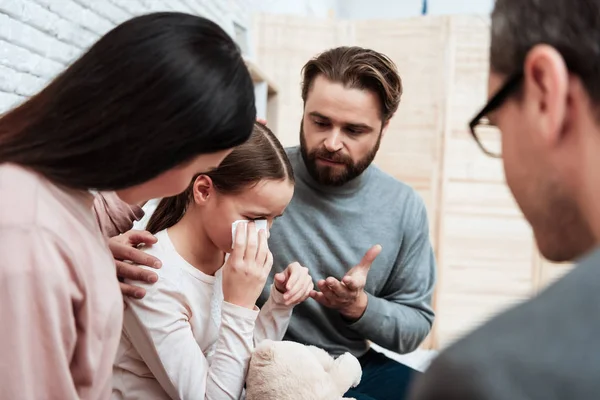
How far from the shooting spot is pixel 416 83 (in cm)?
295

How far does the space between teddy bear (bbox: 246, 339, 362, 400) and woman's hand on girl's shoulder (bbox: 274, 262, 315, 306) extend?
131mm

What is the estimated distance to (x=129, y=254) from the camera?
97 cm

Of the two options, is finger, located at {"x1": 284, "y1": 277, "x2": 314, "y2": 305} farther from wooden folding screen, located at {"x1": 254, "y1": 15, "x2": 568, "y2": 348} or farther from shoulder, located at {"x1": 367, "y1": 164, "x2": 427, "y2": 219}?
wooden folding screen, located at {"x1": 254, "y1": 15, "x2": 568, "y2": 348}

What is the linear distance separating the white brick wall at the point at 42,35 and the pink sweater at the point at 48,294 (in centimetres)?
75

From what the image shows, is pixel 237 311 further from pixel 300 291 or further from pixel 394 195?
pixel 394 195

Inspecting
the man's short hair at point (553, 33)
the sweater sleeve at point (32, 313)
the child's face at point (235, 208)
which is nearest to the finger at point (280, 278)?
the child's face at point (235, 208)

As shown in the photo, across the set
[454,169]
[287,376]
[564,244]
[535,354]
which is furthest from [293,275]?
[454,169]

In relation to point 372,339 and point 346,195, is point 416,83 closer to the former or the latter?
point 346,195

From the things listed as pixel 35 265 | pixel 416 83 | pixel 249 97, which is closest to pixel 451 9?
pixel 416 83

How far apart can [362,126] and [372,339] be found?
486mm

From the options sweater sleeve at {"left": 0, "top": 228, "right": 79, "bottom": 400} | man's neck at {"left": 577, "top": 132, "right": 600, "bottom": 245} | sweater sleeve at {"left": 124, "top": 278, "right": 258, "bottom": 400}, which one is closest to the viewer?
man's neck at {"left": 577, "top": 132, "right": 600, "bottom": 245}

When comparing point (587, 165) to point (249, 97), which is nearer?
point (587, 165)

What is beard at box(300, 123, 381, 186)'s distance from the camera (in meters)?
1.41

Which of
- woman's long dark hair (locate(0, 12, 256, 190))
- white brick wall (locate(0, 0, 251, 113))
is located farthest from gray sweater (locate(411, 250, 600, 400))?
white brick wall (locate(0, 0, 251, 113))
